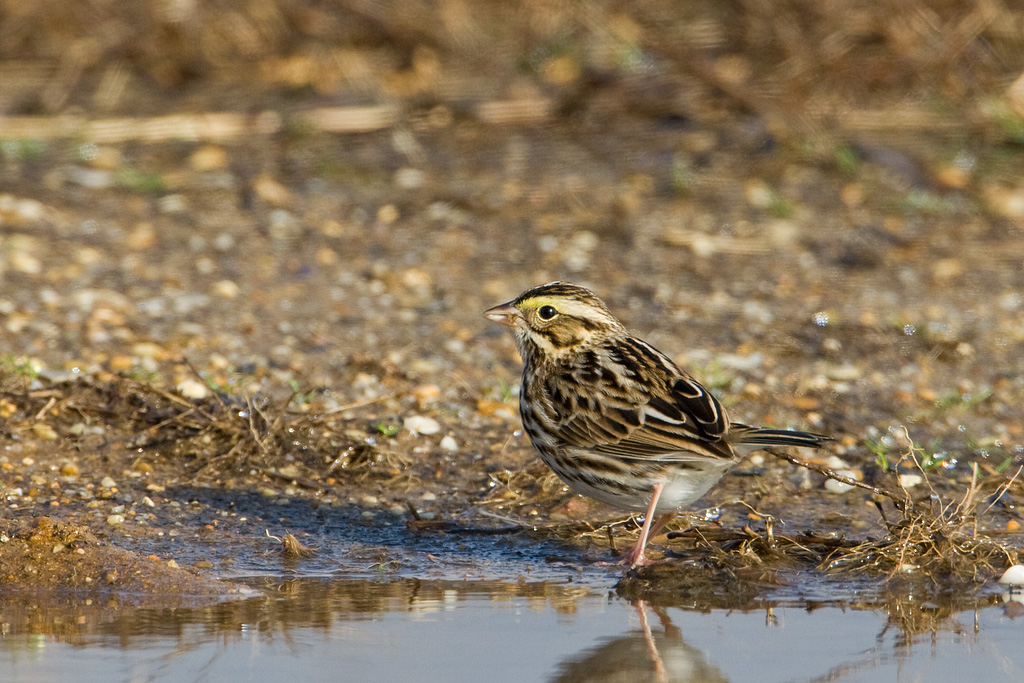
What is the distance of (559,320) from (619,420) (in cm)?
71

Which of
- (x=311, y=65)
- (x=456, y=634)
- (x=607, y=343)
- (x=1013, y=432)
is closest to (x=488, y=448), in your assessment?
(x=607, y=343)

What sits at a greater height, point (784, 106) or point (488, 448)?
point (784, 106)

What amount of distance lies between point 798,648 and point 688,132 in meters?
7.83

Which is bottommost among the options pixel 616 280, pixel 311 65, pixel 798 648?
pixel 798 648

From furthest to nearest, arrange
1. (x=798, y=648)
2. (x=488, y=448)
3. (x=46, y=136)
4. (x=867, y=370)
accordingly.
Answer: (x=46, y=136) < (x=867, y=370) < (x=488, y=448) < (x=798, y=648)

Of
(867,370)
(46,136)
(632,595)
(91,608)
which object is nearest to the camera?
(91,608)

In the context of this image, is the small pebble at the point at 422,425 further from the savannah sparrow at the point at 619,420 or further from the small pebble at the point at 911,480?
the small pebble at the point at 911,480

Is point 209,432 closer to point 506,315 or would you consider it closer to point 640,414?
point 506,315

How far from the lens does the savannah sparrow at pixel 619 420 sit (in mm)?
5352

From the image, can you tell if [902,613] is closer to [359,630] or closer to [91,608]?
[359,630]

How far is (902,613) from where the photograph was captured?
4.98 metres

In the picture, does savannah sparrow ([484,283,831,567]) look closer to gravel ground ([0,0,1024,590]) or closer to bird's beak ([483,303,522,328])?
bird's beak ([483,303,522,328])

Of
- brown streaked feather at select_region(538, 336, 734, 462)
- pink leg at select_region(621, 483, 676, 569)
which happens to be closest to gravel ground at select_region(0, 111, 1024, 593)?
pink leg at select_region(621, 483, 676, 569)

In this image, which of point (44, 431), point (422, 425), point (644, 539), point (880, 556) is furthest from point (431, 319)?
point (880, 556)
